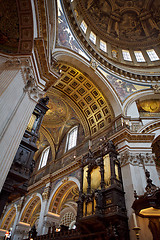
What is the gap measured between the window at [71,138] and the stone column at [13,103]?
9726mm

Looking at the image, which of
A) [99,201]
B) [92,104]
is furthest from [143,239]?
[92,104]

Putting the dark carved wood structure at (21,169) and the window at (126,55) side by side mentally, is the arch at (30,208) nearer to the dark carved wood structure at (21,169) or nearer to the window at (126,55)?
the dark carved wood structure at (21,169)

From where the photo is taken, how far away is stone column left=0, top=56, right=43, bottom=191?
4515 millimetres

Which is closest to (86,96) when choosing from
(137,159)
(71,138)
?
(71,138)

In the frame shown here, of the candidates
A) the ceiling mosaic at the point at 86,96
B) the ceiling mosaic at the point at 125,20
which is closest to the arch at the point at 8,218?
the ceiling mosaic at the point at 86,96

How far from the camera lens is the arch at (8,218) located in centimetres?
1739

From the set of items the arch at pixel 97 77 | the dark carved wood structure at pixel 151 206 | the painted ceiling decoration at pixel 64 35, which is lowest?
the dark carved wood structure at pixel 151 206

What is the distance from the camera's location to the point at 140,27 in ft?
61.7

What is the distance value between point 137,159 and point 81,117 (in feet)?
23.1

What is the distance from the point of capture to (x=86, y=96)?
14.6 metres

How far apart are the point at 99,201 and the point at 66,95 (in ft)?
32.3

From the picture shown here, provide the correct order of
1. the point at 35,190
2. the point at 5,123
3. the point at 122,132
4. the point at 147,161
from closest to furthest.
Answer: the point at 5,123
the point at 147,161
the point at 122,132
the point at 35,190

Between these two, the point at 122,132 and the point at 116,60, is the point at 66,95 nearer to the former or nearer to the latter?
the point at 116,60

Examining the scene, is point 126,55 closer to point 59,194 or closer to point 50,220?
point 59,194
